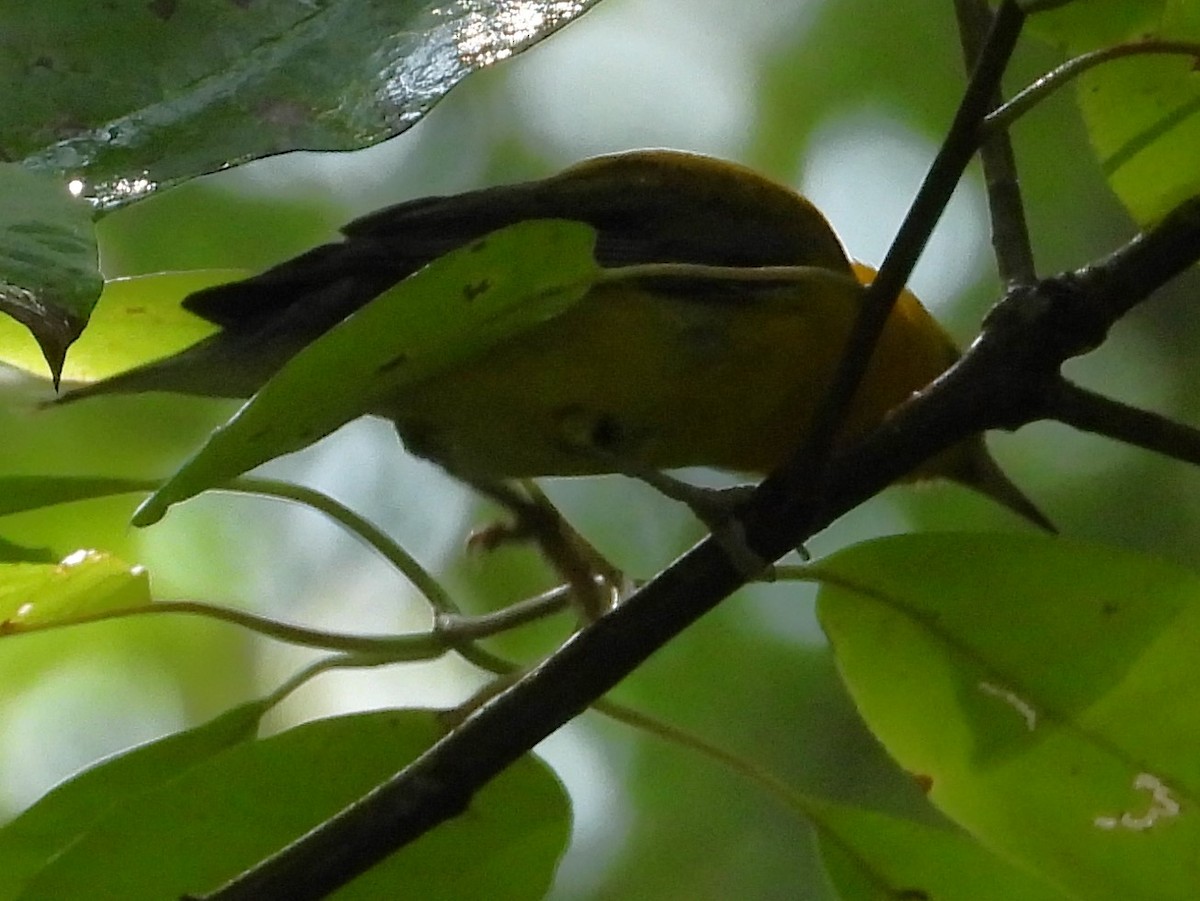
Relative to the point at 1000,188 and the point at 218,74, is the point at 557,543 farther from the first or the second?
the point at 218,74

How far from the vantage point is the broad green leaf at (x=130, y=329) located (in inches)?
48.6

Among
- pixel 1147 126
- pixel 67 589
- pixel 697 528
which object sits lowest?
pixel 697 528

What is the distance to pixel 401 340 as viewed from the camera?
743 mm

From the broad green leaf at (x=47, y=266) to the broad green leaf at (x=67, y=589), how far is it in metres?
0.48

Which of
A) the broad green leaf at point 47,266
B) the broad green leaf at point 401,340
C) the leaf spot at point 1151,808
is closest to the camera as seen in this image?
the broad green leaf at point 47,266

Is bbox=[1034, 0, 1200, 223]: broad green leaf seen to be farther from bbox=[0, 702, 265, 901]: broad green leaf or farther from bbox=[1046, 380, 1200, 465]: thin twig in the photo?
bbox=[0, 702, 265, 901]: broad green leaf

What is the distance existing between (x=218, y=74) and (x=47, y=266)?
293 millimetres

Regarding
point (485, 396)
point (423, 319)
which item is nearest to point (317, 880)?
point (423, 319)

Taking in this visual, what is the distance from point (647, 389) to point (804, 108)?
1.61 meters

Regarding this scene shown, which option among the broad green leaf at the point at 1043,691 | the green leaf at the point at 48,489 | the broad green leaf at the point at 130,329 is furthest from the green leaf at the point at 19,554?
the broad green leaf at the point at 1043,691

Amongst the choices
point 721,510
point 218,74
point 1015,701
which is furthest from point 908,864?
point 218,74

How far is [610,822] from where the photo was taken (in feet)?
9.71

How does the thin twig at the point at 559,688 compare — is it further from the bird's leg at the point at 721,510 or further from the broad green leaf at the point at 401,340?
the broad green leaf at the point at 401,340

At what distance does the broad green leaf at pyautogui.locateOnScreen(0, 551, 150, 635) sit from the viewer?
42.2 inches
